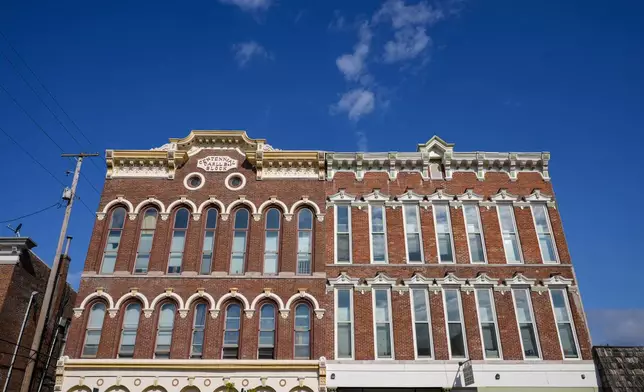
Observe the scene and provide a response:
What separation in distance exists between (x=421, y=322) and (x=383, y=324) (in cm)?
160

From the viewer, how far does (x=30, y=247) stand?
909 inches

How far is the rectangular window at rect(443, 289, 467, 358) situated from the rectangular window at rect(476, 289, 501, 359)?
81 centimetres

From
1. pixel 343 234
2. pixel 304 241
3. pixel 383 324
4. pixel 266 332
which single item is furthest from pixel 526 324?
pixel 266 332

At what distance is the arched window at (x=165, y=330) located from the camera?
20.6 metres

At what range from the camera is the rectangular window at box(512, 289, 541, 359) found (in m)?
20.5

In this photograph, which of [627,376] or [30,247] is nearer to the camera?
[627,376]

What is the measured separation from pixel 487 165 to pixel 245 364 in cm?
1453

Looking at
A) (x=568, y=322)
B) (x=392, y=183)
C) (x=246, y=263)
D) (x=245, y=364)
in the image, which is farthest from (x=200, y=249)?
(x=568, y=322)

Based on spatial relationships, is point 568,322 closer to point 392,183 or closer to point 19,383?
point 392,183

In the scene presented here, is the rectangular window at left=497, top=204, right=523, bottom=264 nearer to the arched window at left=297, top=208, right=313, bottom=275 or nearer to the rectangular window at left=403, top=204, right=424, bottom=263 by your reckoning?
the rectangular window at left=403, top=204, right=424, bottom=263

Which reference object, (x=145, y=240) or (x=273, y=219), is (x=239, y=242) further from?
(x=145, y=240)

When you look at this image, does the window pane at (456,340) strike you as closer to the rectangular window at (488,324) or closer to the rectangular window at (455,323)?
the rectangular window at (455,323)

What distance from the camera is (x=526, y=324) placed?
2098cm

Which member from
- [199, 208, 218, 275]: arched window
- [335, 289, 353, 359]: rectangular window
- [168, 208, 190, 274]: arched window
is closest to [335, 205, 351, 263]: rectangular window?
[335, 289, 353, 359]: rectangular window
